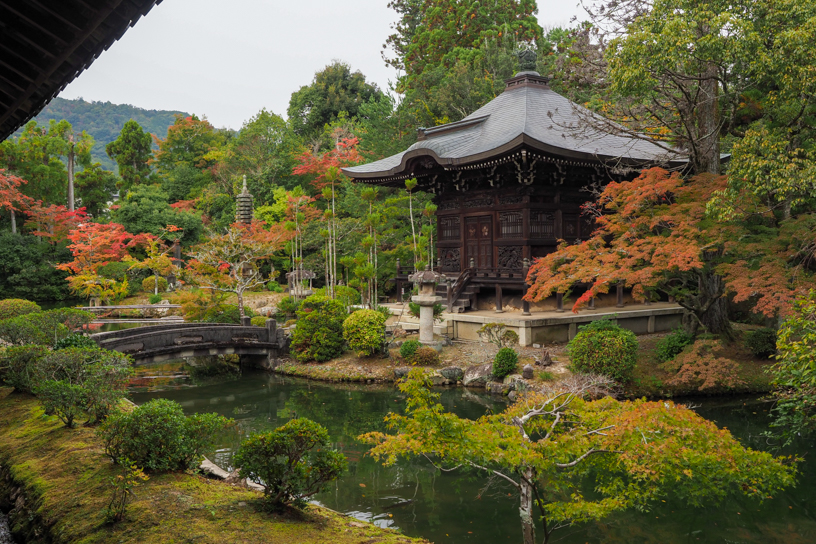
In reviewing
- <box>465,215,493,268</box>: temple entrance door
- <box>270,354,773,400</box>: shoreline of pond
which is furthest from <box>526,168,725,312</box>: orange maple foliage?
<box>465,215,493,268</box>: temple entrance door

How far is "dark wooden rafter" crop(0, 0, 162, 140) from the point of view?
3.54 meters

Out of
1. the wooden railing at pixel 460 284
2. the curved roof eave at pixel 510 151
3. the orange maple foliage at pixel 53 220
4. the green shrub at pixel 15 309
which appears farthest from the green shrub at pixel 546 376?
the orange maple foliage at pixel 53 220

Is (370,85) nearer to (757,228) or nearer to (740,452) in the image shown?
(757,228)

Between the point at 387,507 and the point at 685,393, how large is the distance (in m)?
7.33

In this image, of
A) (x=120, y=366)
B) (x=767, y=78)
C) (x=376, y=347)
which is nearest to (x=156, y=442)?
(x=120, y=366)

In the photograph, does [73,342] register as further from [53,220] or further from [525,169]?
[53,220]

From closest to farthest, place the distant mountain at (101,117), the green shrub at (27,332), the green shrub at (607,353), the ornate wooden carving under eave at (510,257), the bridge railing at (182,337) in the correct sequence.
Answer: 1. the green shrub at (27,332)
2. the green shrub at (607,353)
3. the bridge railing at (182,337)
4. the ornate wooden carving under eave at (510,257)
5. the distant mountain at (101,117)

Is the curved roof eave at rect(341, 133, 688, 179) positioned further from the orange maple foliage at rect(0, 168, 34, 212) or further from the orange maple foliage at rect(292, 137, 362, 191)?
the orange maple foliage at rect(0, 168, 34, 212)

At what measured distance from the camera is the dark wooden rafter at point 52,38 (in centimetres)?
354

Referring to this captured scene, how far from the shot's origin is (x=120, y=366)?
25.7ft

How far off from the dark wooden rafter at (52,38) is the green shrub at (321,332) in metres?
10.5

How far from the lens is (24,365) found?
8.73 m

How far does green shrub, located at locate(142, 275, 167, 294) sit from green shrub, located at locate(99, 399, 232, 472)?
2219cm

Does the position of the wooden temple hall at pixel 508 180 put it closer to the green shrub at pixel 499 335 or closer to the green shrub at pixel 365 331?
the green shrub at pixel 499 335
